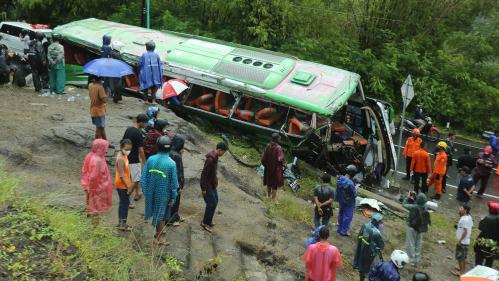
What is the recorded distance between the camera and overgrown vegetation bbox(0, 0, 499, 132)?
1994 centimetres

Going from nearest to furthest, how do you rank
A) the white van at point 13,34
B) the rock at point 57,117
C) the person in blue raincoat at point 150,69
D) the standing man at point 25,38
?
1. the rock at point 57,117
2. the person in blue raincoat at point 150,69
3. the standing man at point 25,38
4. the white van at point 13,34

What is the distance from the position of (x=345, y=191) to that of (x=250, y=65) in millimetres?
4853

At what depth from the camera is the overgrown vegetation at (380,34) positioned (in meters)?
19.9

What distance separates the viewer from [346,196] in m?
9.40

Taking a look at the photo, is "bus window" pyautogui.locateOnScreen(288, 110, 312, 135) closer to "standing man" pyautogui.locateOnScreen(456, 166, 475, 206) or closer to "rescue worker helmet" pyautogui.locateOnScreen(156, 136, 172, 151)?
"standing man" pyautogui.locateOnScreen(456, 166, 475, 206)

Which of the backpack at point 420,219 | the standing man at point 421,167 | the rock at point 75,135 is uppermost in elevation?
the rock at point 75,135

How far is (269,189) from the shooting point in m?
10.3

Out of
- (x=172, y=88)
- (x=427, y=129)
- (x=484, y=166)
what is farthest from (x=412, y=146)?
(x=172, y=88)

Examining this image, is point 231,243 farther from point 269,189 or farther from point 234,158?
point 234,158

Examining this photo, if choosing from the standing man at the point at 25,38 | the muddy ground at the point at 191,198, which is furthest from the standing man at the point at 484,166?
the standing man at the point at 25,38

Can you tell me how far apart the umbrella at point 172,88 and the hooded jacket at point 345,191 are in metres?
4.97

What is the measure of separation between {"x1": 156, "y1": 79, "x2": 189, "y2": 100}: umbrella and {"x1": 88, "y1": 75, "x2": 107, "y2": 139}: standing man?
2.99 m

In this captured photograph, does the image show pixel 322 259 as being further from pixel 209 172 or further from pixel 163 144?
pixel 163 144

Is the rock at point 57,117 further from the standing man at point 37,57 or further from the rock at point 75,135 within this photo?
the standing man at point 37,57
